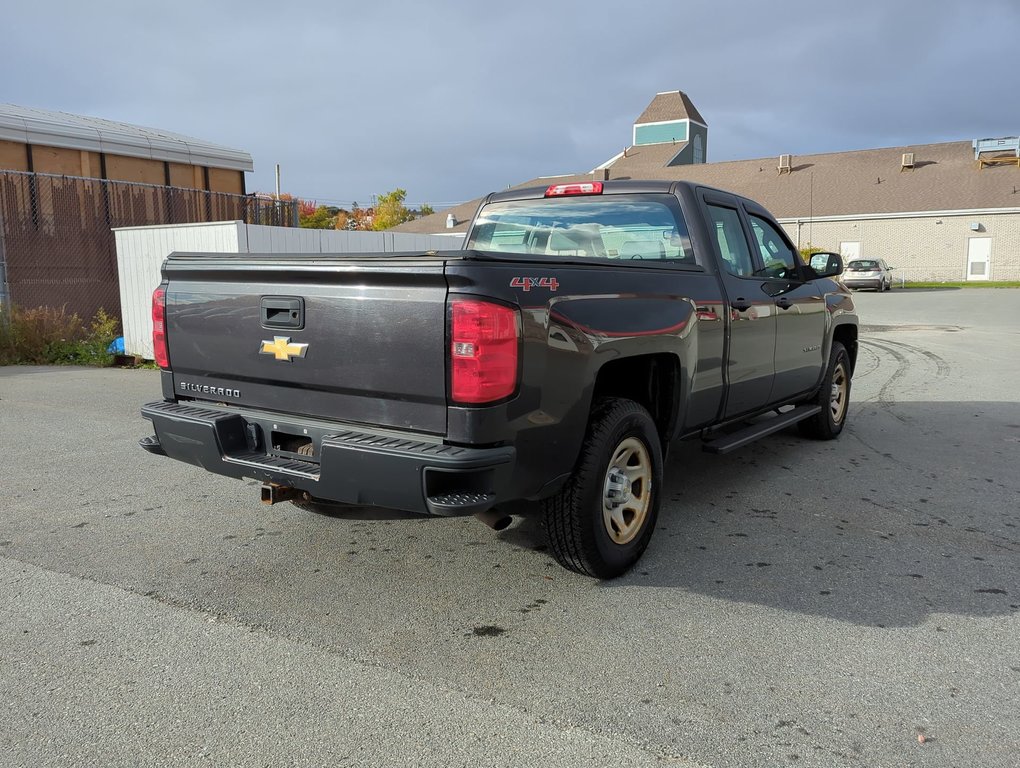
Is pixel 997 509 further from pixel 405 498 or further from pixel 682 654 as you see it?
pixel 405 498

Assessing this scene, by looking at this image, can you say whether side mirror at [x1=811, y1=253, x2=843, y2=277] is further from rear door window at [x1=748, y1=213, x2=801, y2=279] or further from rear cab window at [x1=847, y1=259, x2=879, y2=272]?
rear cab window at [x1=847, y1=259, x2=879, y2=272]

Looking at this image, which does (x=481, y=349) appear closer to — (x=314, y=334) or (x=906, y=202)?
(x=314, y=334)

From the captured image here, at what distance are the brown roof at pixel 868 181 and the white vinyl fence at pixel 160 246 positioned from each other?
2947 centimetres

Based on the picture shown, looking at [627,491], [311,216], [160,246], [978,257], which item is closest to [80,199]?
[160,246]

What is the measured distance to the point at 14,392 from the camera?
9.68m

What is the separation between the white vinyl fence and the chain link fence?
81.7 inches

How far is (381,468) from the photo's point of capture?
10.9ft

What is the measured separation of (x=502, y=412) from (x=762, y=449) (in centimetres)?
420

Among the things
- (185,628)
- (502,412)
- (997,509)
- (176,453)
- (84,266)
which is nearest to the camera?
(502,412)

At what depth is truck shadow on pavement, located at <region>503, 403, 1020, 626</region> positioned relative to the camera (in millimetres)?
3928

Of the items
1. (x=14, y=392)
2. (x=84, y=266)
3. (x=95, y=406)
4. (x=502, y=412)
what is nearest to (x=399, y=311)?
(x=502, y=412)

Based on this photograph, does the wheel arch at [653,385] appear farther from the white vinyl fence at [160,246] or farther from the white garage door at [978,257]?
the white garage door at [978,257]

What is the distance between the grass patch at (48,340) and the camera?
12578 millimetres

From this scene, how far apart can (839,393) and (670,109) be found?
53.7 metres
